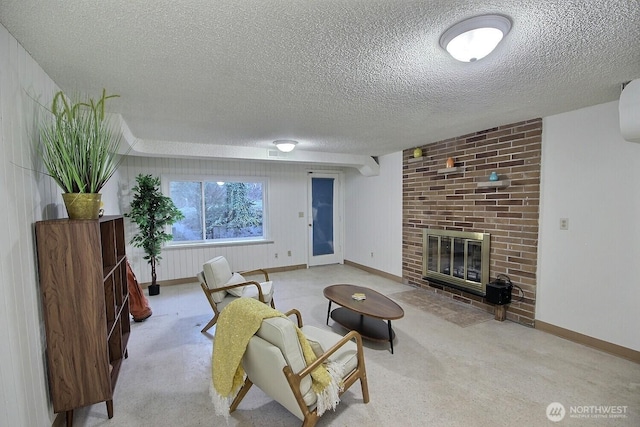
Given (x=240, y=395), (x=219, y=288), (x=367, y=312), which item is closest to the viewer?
(x=240, y=395)

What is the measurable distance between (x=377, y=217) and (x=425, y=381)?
11.4 feet

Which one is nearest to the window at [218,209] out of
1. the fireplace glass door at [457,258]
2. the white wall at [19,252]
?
the fireplace glass door at [457,258]

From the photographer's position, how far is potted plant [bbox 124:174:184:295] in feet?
13.4

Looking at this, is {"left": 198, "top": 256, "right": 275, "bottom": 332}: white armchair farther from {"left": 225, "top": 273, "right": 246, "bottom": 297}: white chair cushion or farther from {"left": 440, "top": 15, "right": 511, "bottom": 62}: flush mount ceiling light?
{"left": 440, "top": 15, "right": 511, "bottom": 62}: flush mount ceiling light

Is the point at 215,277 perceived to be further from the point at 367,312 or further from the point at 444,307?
the point at 444,307

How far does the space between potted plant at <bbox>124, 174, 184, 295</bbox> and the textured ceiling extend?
146 centimetres

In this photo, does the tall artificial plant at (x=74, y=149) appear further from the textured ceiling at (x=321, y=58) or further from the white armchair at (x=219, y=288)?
the white armchair at (x=219, y=288)

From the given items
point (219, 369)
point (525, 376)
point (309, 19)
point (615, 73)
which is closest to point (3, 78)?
point (309, 19)

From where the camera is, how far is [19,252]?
4.77 ft

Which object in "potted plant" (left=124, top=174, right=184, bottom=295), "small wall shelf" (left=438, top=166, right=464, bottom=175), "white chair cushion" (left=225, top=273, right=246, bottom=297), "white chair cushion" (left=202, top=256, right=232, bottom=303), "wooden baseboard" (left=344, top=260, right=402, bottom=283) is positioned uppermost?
"small wall shelf" (left=438, top=166, right=464, bottom=175)

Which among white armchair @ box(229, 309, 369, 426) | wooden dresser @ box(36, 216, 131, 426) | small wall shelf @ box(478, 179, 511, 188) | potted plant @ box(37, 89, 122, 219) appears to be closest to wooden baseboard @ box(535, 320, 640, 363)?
small wall shelf @ box(478, 179, 511, 188)

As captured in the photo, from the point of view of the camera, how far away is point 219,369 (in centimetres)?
177

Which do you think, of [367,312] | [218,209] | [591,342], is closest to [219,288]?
[367,312]

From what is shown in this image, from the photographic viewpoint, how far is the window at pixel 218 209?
5.03 metres
